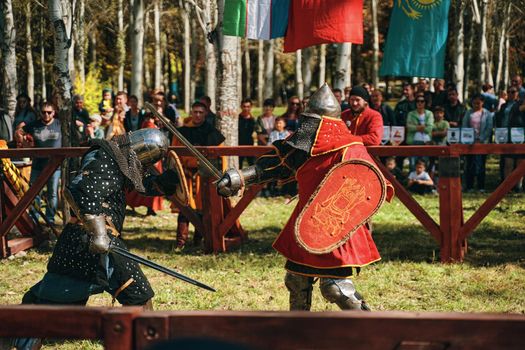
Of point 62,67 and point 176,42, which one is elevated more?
point 176,42

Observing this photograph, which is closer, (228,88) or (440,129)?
(228,88)

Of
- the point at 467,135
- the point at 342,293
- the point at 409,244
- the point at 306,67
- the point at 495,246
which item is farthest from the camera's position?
the point at 306,67

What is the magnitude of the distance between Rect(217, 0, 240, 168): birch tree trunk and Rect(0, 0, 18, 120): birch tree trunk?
476cm

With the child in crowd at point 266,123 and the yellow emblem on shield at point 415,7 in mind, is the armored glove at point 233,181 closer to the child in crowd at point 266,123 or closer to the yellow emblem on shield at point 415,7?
the yellow emblem on shield at point 415,7

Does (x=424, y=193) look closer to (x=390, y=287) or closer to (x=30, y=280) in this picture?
(x=390, y=287)

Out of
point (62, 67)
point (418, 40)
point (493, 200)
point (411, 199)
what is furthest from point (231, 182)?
point (62, 67)

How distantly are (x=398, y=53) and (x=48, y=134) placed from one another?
15.2ft

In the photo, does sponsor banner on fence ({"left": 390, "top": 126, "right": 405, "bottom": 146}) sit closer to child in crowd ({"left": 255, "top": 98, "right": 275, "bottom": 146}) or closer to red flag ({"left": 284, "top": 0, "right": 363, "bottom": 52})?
child in crowd ({"left": 255, "top": 98, "right": 275, "bottom": 146})

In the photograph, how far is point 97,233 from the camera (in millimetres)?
4422

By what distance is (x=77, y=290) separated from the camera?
4535 millimetres

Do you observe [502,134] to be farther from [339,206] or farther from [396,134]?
[339,206]

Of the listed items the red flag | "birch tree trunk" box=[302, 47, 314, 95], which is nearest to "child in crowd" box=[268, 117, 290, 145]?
the red flag

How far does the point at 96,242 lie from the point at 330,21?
206 inches

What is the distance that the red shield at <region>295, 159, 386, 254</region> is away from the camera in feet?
15.7
